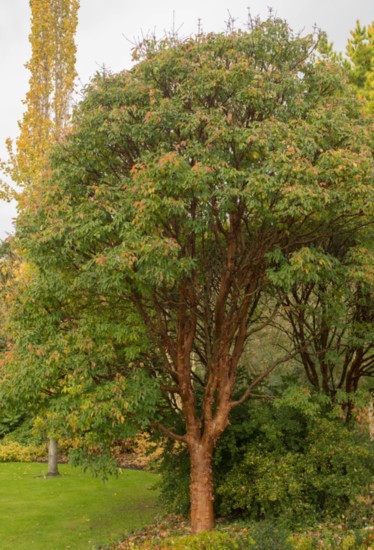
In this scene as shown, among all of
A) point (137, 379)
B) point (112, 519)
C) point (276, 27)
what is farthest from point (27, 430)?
point (276, 27)

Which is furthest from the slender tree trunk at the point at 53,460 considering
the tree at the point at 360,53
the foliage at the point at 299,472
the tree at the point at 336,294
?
the tree at the point at 360,53

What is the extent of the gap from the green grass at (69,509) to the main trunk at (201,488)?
179 cm

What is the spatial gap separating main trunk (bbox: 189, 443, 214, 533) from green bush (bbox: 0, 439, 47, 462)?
475 inches

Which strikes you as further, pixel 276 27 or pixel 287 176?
pixel 276 27

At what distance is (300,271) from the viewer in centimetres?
817

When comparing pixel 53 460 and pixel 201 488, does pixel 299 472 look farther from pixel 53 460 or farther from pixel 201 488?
pixel 53 460

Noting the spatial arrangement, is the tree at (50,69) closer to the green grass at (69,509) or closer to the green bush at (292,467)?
the green grass at (69,509)

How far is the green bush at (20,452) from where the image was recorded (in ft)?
66.3

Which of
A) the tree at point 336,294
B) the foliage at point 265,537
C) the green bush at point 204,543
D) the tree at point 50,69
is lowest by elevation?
the foliage at point 265,537

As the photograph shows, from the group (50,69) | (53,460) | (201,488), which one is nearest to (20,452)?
(53,460)

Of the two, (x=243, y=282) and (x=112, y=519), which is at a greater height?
(x=243, y=282)

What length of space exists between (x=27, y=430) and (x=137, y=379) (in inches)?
610

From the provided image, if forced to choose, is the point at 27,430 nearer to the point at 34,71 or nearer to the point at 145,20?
the point at 34,71

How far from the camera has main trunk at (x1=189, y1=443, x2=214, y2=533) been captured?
32.5 ft
